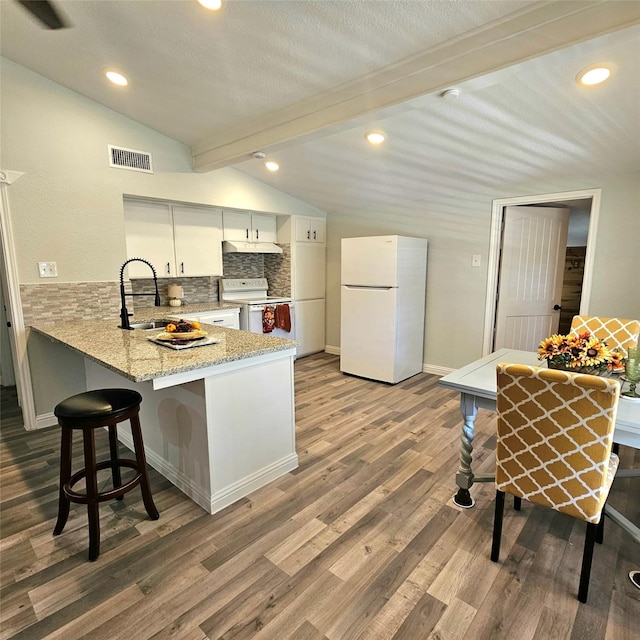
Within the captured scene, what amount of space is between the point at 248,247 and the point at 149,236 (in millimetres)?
1159

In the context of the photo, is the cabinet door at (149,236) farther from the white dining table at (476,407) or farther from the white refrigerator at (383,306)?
the white dining table at (476,407)

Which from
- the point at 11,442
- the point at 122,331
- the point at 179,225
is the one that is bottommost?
the point at 11,442

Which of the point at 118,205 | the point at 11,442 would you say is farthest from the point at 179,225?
the point at 11,442

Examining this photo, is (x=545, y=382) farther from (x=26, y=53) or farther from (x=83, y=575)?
(x=26, y=53)

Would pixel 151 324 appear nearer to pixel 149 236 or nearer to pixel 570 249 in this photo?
pixel 149 236

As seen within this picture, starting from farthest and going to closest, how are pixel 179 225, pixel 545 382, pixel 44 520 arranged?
pixel 179 225
pixel 44 520
pixel 545 382

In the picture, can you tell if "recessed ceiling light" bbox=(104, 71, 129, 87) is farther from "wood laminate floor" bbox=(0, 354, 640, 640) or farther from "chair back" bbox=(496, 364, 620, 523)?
"chair back" bbox=(496, 364, 620, 523)

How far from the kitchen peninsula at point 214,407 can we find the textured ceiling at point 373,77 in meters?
1.68

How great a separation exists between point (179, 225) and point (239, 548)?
3.29m

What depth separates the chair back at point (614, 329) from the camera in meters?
2.38

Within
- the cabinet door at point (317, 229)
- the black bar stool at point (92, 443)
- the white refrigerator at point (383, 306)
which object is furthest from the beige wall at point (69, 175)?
the white refrigerator at point (383, 306)

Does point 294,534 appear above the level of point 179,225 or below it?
below

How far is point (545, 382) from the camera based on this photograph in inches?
55.4

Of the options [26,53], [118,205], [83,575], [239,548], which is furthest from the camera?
[118,205]
